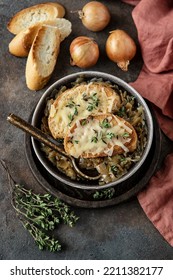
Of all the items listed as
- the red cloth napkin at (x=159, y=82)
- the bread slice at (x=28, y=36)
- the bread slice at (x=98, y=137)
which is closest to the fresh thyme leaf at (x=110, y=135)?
the bread slice at (x=98, y=137)

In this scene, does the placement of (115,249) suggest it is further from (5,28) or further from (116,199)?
(5,28)

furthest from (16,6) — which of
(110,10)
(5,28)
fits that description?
(110,10)

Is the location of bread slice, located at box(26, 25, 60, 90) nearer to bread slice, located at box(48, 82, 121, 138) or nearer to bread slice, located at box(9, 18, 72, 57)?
bread slice, located at box(9, 18, 72, 57)

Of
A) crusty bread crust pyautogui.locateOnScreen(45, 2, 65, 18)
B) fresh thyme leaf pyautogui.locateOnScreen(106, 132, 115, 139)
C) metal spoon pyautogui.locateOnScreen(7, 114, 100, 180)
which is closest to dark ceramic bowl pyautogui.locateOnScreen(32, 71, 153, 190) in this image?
metal spoon pyautogui.locateOnScreen(7, 114, 100, 180)

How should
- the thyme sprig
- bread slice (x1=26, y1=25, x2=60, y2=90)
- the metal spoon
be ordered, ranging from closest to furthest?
the metal spoon < the thyme sprig < bread slice (x1=26, y1=25, x2=60, y2=90)

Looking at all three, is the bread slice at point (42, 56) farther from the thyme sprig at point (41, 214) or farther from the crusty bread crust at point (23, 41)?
the thyme sprig at point (41, 214)

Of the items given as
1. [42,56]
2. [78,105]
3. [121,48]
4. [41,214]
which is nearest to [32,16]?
[42,56]
